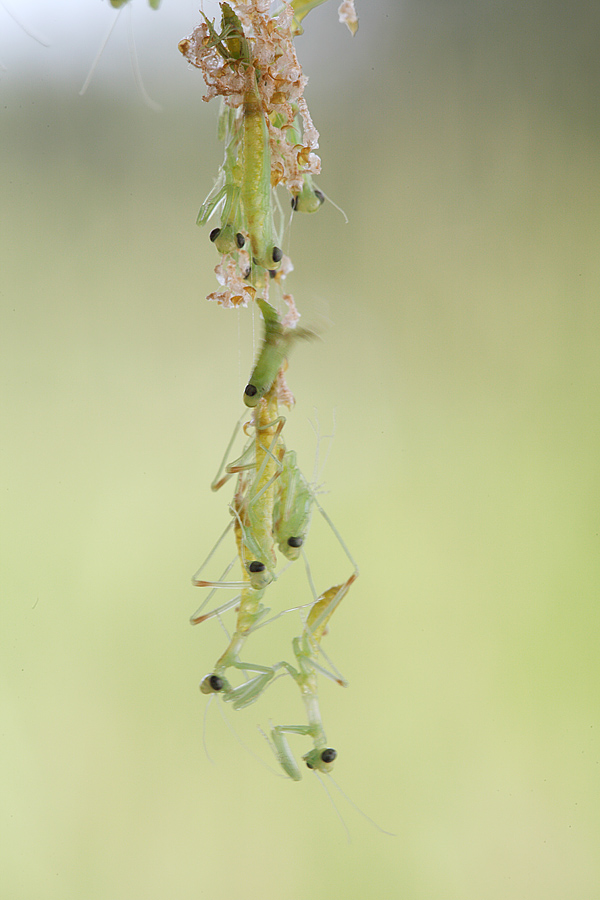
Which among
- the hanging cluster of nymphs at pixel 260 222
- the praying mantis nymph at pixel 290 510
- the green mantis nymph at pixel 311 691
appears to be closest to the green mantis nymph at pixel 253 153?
the hanging cluster of nymphs at pixel 260 222

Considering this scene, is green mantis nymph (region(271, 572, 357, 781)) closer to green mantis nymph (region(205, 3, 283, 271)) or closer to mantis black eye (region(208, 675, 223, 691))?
mantis black eye (region(208, 675, 223, 691))

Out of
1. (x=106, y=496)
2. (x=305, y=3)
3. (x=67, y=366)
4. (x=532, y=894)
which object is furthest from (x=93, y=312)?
(x=532, y=894)

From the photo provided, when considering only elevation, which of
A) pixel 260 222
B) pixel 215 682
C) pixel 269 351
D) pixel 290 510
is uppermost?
pixel 260 222

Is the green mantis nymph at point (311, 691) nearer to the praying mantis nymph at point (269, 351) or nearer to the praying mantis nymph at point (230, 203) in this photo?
the praying mantis nymph at point (269, 351)

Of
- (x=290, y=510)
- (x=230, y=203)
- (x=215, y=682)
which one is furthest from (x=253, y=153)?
(x=215, y=682)

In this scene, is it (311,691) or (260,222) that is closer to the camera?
(260,222)

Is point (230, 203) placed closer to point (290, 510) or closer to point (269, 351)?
point (269, 351)

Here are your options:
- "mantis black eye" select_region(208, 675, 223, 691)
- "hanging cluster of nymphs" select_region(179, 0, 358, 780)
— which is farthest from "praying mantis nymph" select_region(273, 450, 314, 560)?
"mantis black eye" select_region(208, 675, 223, 691)
